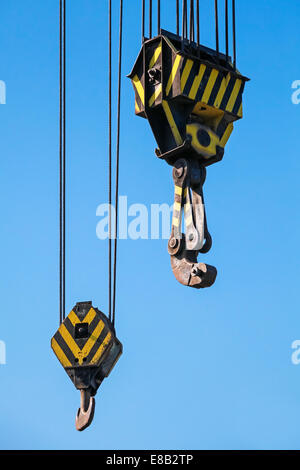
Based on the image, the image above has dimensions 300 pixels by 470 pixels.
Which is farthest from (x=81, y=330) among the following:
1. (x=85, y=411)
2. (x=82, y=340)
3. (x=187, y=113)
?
(x=187, y=113)

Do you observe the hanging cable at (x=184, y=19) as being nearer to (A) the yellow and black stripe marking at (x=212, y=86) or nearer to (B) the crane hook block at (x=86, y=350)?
(A) the yellow and black stripe marking at (x=212, y=86)

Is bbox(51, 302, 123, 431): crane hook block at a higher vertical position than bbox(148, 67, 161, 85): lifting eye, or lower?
lower

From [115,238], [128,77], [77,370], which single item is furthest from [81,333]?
[128,77]

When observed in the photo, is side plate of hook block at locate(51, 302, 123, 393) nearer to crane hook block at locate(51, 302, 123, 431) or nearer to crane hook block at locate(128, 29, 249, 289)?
crane hook block at locate(51, 302, 123, 431)

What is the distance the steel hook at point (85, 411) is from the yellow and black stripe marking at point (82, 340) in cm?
26

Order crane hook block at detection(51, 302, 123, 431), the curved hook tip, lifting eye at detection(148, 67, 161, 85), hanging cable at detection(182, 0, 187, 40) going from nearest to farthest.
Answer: the curved hook tip
crane hook block at detection(51, 302, 123, 431)
lifting eye at detection(148, 67, 161, 85)
hanging cable at detection(182, 0, 187, 40)

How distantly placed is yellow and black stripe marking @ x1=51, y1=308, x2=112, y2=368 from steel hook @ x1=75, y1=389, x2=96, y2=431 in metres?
0.26

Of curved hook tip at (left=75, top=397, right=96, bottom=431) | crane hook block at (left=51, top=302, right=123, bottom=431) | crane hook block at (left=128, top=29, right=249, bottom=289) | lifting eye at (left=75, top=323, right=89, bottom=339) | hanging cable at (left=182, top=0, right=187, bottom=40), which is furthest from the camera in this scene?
hanging cable at (left=182, top=0, right=187, bottom=40)

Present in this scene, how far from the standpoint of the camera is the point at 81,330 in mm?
9070

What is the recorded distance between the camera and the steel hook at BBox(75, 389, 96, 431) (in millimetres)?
8762

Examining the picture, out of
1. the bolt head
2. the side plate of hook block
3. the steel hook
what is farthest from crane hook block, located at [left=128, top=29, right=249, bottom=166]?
the steel hook

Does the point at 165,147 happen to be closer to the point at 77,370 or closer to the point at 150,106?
the point at 150,106

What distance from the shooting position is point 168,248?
9.25 metres

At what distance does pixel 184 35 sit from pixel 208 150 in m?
1.07
